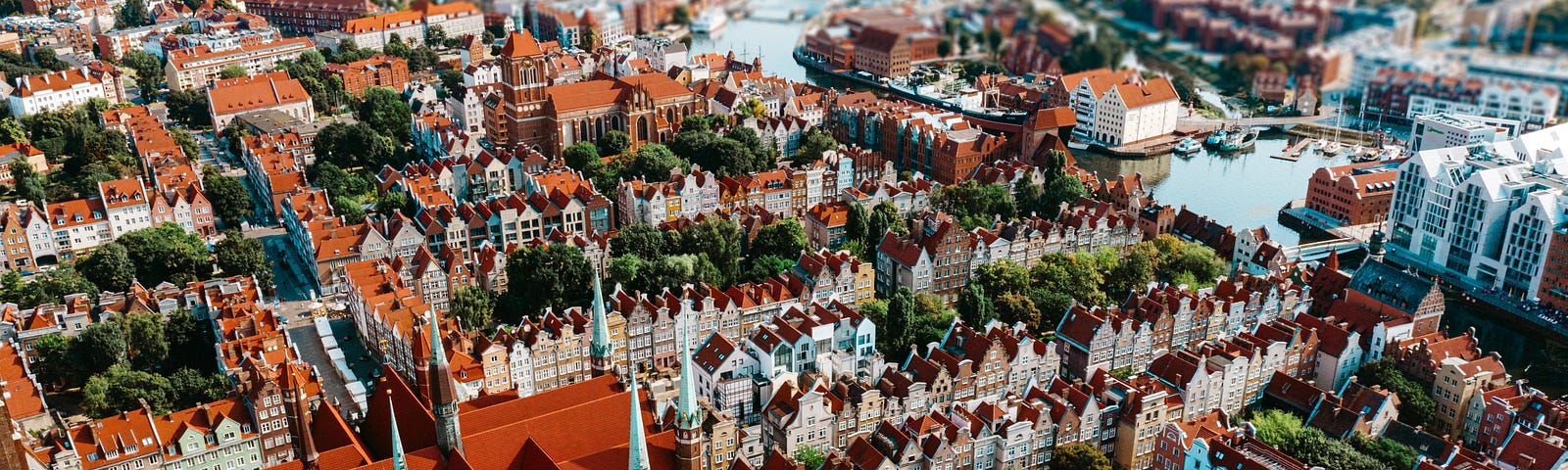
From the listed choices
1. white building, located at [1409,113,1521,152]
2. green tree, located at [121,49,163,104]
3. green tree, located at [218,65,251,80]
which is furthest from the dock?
green tree, located at [121,49,163,104]

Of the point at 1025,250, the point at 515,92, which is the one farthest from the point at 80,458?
the point at 515,92

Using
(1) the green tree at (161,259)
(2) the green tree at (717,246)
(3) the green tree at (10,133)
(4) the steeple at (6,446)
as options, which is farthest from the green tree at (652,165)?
(3) the green tree at (10,133)

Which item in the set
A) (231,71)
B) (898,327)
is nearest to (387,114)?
(231,71)

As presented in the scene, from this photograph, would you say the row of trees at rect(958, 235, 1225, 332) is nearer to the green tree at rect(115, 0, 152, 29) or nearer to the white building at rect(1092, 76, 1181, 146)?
the white building at rect(1092, 76, 1181, 146)

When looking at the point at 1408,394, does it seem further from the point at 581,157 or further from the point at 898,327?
the point at 581,157

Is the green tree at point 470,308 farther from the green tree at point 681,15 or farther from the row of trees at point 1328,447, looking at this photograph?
the row of trees at point 1328,447

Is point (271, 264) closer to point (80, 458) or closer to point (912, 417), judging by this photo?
point (80, 458)
